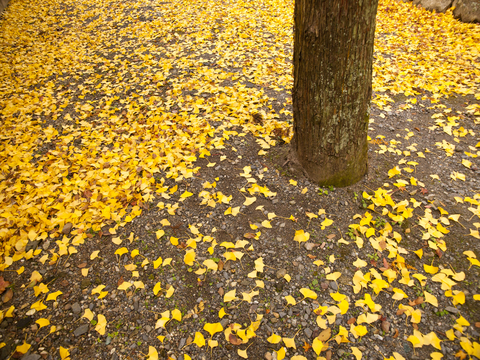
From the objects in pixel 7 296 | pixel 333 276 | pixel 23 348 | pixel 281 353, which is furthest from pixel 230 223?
pixel 7 296

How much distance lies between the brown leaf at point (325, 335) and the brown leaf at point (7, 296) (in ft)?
8.09

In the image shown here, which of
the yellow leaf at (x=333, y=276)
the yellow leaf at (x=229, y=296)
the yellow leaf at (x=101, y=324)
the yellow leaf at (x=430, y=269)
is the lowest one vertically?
the yellow leaf at (x=101, y=324)

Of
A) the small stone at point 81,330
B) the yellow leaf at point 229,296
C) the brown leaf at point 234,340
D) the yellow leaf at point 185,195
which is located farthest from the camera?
the yellow leaf at point 185,195

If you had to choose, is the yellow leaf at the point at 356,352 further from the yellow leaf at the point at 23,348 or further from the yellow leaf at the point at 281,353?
the yellow leaf at the point at 23,348

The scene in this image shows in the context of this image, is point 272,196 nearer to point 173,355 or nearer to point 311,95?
point 311,95

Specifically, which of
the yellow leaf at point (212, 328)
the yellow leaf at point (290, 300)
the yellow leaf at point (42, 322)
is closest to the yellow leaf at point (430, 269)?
the yellow leaf at point (290, 300)

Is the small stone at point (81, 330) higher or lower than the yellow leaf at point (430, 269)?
lower

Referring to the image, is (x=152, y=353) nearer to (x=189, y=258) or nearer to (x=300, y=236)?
(x=189, y=258)

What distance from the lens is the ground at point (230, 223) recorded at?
187 cm

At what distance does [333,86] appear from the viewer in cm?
223

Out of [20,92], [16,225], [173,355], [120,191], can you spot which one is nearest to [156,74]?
[20,92]

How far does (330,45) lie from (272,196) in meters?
1.45

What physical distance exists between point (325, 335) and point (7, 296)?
8.33 ft

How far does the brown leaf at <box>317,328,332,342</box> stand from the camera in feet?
5.89
